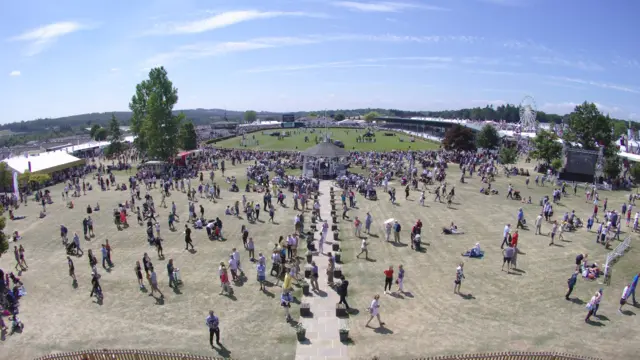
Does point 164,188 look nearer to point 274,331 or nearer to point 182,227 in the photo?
point 182,227

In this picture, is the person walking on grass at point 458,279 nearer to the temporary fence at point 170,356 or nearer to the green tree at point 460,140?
the temporary fence at point 170,356

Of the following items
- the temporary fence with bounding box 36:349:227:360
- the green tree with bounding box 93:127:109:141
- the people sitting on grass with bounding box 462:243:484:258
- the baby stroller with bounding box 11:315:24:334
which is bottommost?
the baby stroller with bounding box 11:315:24:334

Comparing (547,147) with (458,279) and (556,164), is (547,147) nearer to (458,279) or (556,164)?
(556,164)

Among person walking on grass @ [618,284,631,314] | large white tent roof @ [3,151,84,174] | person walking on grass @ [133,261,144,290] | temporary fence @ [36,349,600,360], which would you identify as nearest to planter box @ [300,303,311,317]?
temporary fence @ [36,349,600,360]

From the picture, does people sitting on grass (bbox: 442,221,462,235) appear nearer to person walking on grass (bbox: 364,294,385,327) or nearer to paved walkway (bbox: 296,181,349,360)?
paved walkway (bbox: 296,181,349,360)

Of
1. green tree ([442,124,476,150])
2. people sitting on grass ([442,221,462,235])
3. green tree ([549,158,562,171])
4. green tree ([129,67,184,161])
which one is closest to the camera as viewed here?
people sitting on grass ([442,221,462,235])

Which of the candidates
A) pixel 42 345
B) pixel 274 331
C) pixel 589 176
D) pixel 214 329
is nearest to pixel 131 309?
pixel 42 345
